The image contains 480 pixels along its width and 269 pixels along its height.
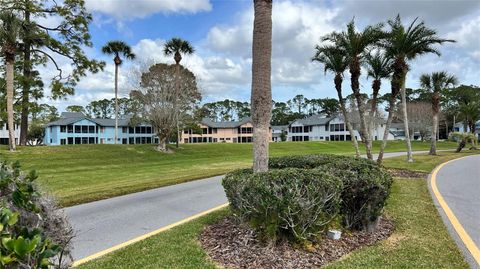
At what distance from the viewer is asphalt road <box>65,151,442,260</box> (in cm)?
624

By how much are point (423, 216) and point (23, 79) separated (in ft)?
104

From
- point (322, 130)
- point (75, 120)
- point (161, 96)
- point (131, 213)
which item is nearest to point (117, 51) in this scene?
point (161, 96)

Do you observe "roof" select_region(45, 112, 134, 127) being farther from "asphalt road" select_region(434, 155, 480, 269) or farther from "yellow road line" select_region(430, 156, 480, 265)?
"yellow road line" select_region(430, 156, 480, 265)

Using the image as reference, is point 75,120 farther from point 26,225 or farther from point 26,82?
point 26,225

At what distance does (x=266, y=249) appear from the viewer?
4926mm

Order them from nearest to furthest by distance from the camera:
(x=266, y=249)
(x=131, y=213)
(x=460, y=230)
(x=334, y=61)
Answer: (x=266, y=249), (x=460, y=230), (x=131, y=213), (x=334, y=61)

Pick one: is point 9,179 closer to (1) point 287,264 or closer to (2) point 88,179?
(1) point 287,264

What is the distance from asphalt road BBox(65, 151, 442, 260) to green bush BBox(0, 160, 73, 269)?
2316 millimetres

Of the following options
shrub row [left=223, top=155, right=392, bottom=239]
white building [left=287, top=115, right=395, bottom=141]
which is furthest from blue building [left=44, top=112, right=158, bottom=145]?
shrub row [left=223, top=155, right=392, bottom=239]

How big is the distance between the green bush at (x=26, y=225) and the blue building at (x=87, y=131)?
2336 inches

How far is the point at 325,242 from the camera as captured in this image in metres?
5.34

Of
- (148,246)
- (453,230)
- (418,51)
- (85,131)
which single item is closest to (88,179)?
(148,246)

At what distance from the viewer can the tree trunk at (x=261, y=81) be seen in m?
5.98

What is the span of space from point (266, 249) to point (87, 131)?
66.5 metres
